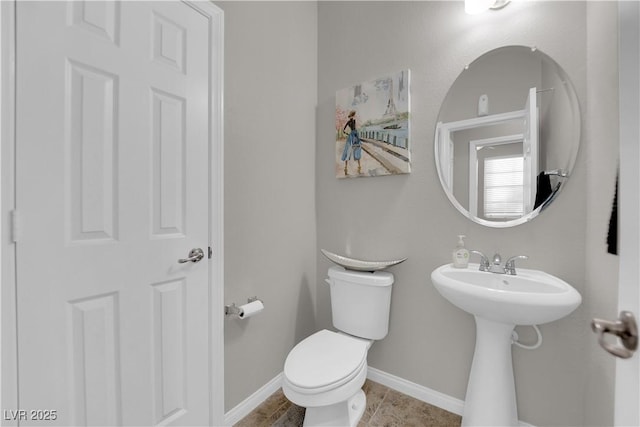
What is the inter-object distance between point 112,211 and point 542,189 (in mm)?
1835

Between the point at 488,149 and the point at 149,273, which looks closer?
the point at 149,273

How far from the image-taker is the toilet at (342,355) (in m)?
1.15

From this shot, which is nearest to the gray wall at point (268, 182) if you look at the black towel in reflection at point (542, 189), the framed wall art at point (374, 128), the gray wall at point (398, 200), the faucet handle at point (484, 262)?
the gray wall at point (398, 200)

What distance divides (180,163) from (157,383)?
0.95m

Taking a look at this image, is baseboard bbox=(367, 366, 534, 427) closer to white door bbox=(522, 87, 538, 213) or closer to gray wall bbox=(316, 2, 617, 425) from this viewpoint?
gray wall bbox=(316, 2, 617, 425)

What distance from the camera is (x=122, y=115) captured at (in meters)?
1.04

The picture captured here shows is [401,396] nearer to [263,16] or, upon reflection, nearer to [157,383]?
[157,383]

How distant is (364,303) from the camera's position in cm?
161

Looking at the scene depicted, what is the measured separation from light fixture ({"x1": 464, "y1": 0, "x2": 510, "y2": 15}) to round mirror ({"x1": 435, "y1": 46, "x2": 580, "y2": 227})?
0.70ft

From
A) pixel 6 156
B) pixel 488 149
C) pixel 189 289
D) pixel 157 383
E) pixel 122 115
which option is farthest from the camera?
pixel 488 149

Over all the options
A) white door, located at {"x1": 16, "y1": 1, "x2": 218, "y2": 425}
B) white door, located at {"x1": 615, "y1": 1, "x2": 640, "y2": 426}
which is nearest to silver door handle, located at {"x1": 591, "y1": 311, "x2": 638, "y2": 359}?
white door, located at {"x1": 615, "y1": 1, "x2": 640, "y2": 426}

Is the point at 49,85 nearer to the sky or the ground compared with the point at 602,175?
nearer to the sky

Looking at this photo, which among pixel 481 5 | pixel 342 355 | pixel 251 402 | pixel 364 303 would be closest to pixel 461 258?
pixel 364 303

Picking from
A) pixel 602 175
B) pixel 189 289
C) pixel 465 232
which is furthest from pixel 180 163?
pixel 602 175
